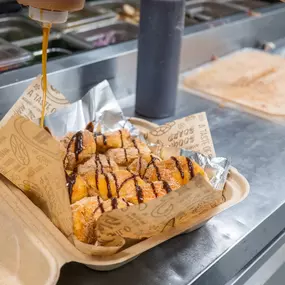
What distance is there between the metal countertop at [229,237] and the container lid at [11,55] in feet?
1.19

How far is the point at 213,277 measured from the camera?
0.76m

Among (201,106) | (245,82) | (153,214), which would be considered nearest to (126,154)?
(153,214)

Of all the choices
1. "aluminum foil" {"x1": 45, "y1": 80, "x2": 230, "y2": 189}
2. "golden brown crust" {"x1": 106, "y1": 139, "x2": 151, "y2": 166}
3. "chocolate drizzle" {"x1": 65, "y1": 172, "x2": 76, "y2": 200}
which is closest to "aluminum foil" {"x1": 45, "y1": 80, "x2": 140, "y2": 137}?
"aluminum foil" {"x1": 45, "y1": 80, "x2": 230, "y2": 189}

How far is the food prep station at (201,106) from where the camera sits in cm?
76

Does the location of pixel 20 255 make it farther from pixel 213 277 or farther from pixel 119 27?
pixel 119 27

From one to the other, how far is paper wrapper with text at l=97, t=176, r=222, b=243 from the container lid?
0.64m

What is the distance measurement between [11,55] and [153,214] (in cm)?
71

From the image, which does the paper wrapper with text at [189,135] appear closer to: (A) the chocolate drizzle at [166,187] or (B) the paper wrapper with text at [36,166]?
(A) the chocolate drizzle at [166,187]

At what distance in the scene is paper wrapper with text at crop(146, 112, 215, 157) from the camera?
0.95 meters

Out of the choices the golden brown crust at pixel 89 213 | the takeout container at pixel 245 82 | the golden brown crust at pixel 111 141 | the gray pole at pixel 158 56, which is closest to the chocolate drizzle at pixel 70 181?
the golden brown crust at pixel 89 213

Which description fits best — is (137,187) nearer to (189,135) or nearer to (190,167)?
(190,167)

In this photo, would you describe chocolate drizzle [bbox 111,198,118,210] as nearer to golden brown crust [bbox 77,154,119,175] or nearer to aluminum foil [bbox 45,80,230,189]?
golden brown crust [bbox 77,154,119,175]

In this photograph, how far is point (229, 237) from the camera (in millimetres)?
818

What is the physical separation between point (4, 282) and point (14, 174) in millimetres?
180
